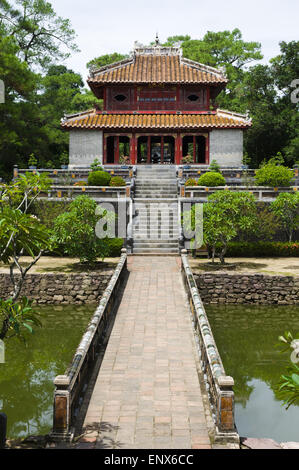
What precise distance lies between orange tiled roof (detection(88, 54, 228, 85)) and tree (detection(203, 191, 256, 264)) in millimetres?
14788

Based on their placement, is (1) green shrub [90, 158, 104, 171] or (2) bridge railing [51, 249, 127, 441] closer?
(2) bridge railing [51, 249, 127, 441]

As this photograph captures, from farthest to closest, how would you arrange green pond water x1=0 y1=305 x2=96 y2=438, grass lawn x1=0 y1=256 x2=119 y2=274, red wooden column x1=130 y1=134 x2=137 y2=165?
red wooden column x1=130 y1=134 x2=137 y2=165, grass lawn x1=0 y1=256 x2=119 y2=274, green pond water x1=0 y1=305 x2=96 y2=438

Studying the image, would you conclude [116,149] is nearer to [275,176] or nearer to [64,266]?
[275,176]

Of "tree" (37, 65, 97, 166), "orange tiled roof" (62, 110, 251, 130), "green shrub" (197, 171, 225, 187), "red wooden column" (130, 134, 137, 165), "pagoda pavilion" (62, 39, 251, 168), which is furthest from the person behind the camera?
"tree" (37, 65, 97, 166)

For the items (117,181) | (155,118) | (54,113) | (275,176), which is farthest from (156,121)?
(54,113)

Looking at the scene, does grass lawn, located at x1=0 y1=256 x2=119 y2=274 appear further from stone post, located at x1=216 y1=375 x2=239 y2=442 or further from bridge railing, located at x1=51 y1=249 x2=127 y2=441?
stone post, located at x1=216 y1=375 x2=239 y2=442

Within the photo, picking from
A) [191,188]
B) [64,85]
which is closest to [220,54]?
[64,85]

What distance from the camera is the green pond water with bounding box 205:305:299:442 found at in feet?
30.6

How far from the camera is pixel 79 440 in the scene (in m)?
6.96

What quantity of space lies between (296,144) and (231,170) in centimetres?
1068

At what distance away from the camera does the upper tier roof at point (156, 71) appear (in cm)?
3209

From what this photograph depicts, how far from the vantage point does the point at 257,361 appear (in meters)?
12.8

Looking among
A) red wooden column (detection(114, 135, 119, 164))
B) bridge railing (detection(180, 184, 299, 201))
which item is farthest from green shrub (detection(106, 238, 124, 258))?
red wooden column (detection(114, 135, 119, 164))

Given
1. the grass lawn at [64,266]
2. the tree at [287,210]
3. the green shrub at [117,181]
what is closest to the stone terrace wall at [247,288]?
the grass lawn at [64,266]
